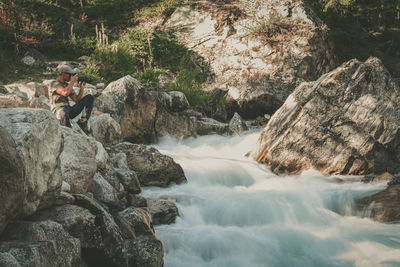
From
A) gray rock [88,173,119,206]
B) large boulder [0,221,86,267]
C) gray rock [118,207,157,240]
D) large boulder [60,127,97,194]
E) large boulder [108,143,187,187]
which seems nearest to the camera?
large boulder [0,221,86,267]

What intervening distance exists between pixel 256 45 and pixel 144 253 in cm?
1274

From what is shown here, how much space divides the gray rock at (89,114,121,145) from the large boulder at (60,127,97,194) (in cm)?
241

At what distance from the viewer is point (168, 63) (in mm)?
15367

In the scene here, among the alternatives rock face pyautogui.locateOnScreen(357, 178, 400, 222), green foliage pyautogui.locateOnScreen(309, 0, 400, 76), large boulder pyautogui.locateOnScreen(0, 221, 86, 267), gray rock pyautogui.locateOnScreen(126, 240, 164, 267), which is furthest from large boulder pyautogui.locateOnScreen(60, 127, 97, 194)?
green foliage pyautogui.locateOnScreen(309, 0, 400, 76)

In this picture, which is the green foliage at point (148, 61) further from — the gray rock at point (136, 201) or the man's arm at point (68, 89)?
the gray rock at point (136, 201)

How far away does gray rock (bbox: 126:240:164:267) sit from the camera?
3664mm

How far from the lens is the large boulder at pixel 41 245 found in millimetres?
2398

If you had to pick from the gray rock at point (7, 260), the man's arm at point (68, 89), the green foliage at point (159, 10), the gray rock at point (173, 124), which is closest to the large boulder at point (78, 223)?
the gray rock at point (7, 260)

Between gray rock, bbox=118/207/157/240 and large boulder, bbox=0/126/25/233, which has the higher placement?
large boulder, bbox=0/126/25/233

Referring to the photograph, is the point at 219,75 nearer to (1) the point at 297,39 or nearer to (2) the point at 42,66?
(1) the point at 297,39

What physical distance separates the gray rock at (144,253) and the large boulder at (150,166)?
277 cm

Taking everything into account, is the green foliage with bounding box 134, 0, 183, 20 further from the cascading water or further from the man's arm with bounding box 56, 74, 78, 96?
the man's arm with bounding box 56, 74, 78, 96

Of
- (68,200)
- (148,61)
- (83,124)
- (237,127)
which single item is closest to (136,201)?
(68,200)

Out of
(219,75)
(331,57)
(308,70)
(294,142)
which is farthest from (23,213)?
(331,57)
